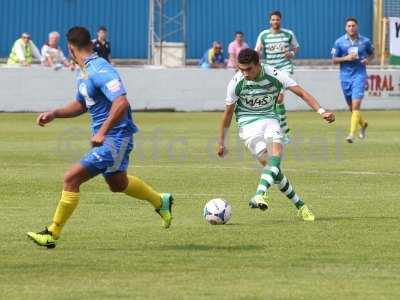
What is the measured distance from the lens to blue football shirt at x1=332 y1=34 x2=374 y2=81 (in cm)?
2556

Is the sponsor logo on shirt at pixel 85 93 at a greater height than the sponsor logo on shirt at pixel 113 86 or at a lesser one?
lesser

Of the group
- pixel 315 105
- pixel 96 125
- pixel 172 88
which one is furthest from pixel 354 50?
pixel 96 125

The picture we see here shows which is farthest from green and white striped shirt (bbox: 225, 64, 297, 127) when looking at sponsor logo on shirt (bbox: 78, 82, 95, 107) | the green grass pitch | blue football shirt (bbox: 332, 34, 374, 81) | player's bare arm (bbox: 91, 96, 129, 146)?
blue football shirt (bbox: 332, 34, 374, 81)

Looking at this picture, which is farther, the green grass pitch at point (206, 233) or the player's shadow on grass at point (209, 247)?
the player's shadow on grass at point (209, 247)

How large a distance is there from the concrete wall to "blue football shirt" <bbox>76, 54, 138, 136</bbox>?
22.0m

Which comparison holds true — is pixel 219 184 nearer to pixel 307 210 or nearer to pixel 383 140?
pixel 307 210

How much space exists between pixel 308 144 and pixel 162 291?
52.8 feet

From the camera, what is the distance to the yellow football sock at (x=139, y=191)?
1219 centimetres

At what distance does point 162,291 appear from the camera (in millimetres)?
9195

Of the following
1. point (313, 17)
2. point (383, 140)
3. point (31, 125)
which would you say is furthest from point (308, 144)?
point (313, 17)

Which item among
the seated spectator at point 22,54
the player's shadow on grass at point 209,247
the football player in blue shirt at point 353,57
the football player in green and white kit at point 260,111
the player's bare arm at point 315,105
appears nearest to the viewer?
the player's shadow on grass at point 209,247

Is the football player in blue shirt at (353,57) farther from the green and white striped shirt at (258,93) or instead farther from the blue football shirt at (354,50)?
the green and white striped shirt at (258,93)

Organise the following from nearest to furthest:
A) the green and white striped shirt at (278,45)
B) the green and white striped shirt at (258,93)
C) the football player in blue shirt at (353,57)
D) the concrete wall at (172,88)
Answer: the green and white striped shirt at (258,93) < the green and white striped shirt at (278,45) < the football player in blue shirt at (353,57) < the concrete wall at (172,88)

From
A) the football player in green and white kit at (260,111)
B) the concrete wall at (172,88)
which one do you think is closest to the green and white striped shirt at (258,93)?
the football player in green and white kit at (260,111)
